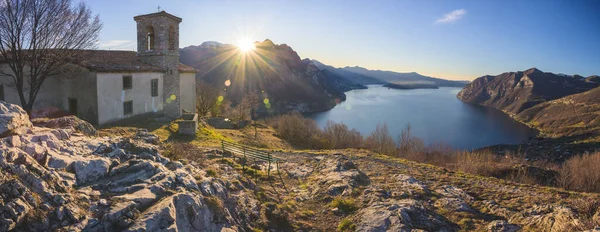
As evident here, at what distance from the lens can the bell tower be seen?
25.5m

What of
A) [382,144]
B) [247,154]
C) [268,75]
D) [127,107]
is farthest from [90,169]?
[268,75]

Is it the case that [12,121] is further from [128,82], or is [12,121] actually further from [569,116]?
[569,116]

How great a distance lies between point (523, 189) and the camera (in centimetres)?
1108

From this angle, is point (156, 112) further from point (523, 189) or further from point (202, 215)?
point (523, 189)

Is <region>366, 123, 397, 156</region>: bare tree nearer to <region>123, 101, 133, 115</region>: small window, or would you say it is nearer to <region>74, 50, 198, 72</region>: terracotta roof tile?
<region>74, 50, 198, 72</region>: terracotta roof tile

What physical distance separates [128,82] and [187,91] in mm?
7500

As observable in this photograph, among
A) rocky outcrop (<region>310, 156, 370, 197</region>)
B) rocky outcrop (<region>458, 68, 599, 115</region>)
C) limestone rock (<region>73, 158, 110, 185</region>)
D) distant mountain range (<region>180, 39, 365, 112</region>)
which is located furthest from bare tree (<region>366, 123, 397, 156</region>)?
rocky outcrop (<region>458, 68, 599, 115</region>)

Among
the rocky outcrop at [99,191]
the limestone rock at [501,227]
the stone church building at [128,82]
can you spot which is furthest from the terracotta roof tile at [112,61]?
the limestone rock at [501,227]

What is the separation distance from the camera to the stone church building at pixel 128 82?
68.1ft

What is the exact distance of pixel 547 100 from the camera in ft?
461

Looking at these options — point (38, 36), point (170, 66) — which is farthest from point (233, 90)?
point (38, 36)

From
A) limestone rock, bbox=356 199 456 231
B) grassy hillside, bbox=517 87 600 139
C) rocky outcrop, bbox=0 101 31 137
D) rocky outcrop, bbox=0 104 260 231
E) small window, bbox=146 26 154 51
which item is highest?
small window, bbox=146 26 154 51

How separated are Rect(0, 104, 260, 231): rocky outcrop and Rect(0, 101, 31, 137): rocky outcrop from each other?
73 mm

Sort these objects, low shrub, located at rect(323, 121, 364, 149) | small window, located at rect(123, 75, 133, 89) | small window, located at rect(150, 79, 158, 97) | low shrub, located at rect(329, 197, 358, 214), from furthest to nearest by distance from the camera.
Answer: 1. low shrub, located at rect(323, 121, 364, 149)
2. small window, located at rect(150, 79, 158, 97)
3. small window, located at rect(123, 75, 133, 89)
4. low shrub, located at rect(329, 197, 358, 214)
